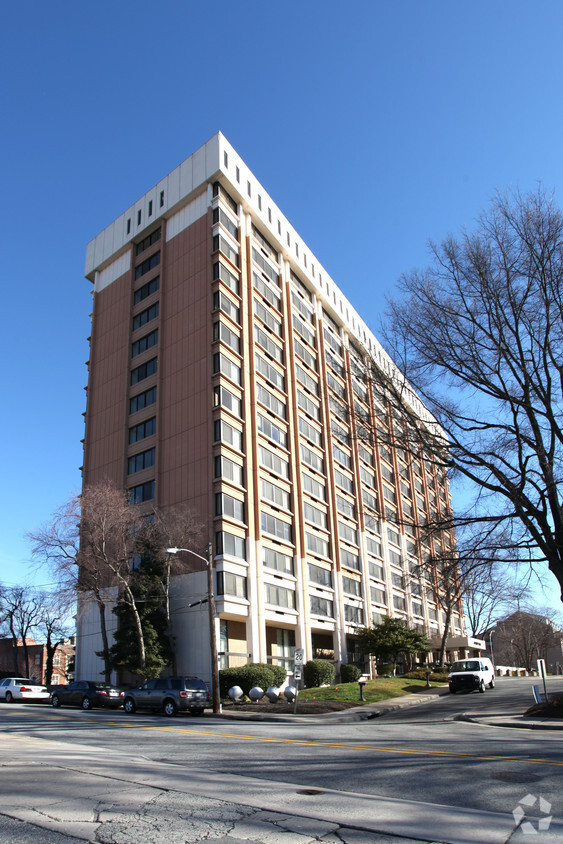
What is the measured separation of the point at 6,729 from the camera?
1770 cm

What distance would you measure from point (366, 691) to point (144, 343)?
2669 cm

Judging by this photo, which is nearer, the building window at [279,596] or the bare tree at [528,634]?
the building window at [279,596]

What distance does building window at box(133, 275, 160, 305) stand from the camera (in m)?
46.3

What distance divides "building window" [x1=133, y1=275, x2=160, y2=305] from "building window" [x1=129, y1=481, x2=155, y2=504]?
550 inches

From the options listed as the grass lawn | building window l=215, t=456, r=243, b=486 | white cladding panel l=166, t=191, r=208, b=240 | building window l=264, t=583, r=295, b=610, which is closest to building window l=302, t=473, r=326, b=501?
building window l=264, t=583, r=295, b=610

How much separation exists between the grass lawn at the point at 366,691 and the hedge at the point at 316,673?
2.41m

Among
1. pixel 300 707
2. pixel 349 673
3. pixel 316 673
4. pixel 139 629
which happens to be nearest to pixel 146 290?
pixel 139 629

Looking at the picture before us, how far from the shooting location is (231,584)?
35.9 meters

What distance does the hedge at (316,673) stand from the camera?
131ft

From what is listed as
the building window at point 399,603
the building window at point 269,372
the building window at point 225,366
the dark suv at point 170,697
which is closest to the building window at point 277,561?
the building window at point 225,366

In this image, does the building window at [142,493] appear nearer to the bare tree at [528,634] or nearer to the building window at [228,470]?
the building window at [228,470]

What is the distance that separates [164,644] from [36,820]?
30.0 m

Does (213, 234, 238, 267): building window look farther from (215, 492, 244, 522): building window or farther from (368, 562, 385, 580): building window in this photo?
(368, 562, 385, 580): building window

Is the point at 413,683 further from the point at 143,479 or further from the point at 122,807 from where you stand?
the point at 122,807
